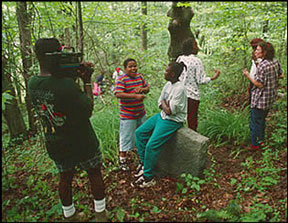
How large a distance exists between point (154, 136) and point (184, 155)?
1.87ft

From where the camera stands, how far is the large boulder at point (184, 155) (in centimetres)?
301

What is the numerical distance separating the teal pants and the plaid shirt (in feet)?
4.96

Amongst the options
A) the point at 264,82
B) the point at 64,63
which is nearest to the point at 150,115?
the point at 264,82

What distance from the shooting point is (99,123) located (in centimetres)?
465

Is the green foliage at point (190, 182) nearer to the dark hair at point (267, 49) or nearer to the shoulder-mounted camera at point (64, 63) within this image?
the shoulder-mounted camera at point (64, 63)

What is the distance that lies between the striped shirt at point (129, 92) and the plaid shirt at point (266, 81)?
6.30 ft

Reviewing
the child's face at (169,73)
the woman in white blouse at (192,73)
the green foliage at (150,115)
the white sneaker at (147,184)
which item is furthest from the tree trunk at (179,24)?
the white sneaker at (147,184)

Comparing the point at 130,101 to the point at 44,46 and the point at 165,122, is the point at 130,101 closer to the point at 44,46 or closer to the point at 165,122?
the point at 165,122

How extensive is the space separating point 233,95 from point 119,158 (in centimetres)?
423

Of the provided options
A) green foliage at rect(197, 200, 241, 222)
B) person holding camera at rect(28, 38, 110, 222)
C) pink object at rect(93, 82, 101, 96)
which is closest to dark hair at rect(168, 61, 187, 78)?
person holding camera at rect(28, 38, 110, 222)

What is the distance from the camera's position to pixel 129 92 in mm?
3250

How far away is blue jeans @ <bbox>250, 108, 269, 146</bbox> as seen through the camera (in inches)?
141

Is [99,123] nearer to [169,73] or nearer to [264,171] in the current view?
[169,73]

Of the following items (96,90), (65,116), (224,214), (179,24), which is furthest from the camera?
(96,90)
